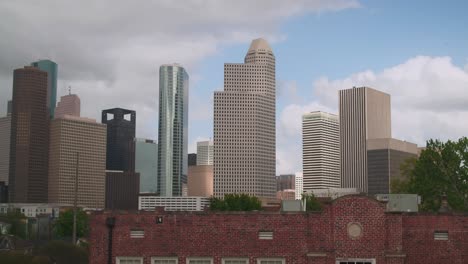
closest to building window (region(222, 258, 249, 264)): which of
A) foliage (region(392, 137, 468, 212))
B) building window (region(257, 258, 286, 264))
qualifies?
building window (region(257, 258, 286, 264))

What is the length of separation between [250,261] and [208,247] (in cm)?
197

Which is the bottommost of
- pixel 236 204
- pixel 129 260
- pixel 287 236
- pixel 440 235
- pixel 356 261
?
pixel 129 260

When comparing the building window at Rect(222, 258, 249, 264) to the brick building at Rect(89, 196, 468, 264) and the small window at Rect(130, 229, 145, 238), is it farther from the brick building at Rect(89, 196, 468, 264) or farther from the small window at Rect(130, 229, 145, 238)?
the small window at Rect(130, 229, 145, 238)

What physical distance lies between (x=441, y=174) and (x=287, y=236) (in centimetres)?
4473

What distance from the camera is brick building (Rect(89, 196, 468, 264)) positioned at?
1203 inches

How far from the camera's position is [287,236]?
103ft

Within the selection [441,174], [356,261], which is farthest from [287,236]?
[441,174]

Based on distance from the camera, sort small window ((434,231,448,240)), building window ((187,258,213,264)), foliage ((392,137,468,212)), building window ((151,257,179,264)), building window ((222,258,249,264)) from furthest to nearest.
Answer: foliage ((392,137,468,212)), building window ((151,257,179,264)), building window ((187,258,213,264)), building window ((222,258,249,264)), small window ((434,231,448,240))

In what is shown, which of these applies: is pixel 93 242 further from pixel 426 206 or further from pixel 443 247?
pixel 426 206

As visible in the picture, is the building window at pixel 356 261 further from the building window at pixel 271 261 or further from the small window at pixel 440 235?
the small window at pixel 440 235

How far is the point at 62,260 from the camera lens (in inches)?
2530

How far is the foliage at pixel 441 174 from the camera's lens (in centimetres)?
7000

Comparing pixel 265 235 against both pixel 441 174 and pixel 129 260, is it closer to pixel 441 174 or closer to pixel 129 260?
pixel 129 260

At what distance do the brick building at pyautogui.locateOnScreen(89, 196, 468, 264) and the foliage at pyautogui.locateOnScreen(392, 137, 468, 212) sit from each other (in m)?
39.8
